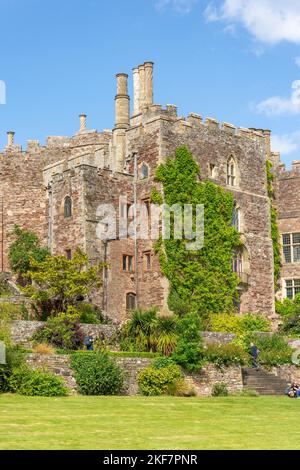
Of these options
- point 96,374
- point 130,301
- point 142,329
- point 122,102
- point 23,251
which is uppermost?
point 122,102

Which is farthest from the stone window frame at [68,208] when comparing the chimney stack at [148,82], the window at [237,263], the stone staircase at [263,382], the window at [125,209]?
the stone staircase at [263,382]

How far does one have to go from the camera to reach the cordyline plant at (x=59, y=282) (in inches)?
1391

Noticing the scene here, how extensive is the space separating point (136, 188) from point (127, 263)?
169 inches

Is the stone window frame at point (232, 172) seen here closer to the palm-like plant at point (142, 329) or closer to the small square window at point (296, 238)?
the small square window at point (296, 238)

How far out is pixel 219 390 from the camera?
99.8ft

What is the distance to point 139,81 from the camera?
48094 millimetres

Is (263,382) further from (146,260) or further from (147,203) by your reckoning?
(147,203)

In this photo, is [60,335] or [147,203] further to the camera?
[147,203]

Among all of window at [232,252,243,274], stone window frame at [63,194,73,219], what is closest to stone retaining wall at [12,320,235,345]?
window at [232,252,243,274]

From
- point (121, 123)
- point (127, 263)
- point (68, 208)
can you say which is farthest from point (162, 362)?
point (121, 123)

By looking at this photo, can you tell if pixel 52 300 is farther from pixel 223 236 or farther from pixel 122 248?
pixel 223 236

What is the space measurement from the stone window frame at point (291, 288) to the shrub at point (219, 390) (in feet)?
61.8

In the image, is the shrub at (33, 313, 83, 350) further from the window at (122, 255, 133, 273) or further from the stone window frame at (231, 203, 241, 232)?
the stone window frame at (231, 203, 241, 232)
